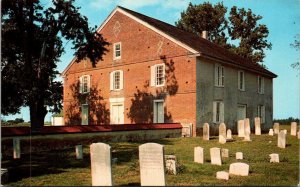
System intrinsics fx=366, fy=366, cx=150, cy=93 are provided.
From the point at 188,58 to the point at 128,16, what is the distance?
7.40 m

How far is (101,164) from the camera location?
9477mm

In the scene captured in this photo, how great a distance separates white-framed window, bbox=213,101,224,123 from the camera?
92.1 ft

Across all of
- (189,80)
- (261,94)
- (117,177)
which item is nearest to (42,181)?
(117,177)

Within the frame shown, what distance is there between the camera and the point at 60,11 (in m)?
18.0

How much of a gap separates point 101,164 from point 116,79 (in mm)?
22526

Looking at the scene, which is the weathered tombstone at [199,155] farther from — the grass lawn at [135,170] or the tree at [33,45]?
the tree at [33,45]

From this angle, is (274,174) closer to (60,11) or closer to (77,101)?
(60,11)

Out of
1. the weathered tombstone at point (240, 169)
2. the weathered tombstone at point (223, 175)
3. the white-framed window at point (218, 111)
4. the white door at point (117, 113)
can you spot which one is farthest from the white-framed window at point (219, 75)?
the weathered tombstone at point (223, 175)

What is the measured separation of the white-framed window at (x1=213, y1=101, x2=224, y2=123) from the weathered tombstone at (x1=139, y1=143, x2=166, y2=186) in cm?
1942

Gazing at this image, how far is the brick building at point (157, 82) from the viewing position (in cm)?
2683

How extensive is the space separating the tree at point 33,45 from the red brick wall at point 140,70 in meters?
9.15

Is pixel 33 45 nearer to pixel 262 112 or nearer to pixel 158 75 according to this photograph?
pixel 158 75

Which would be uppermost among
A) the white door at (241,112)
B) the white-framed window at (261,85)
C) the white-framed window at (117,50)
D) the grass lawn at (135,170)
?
the white-framed window at (117,50)

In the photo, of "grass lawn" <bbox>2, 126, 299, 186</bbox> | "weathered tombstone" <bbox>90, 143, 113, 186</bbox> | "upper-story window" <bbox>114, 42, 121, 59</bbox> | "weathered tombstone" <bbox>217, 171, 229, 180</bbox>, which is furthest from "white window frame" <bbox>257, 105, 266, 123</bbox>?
"weathered tombstone" <bbox>90, 143, 113, 186</bbox>
